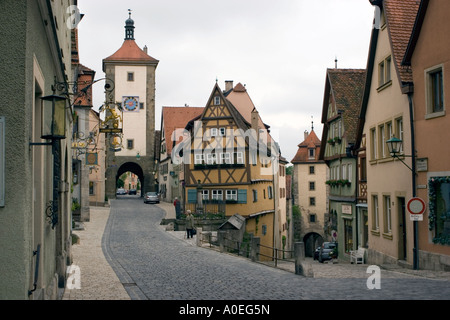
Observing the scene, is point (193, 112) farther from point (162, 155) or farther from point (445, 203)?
point (445, 203)

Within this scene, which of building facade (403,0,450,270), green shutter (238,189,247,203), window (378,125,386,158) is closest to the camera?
building facade (403,0,450,270)

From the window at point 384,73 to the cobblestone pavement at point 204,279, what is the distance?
6759 mm

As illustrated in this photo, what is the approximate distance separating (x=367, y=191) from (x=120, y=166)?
45.4 m

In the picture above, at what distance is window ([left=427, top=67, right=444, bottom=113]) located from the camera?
16641mm

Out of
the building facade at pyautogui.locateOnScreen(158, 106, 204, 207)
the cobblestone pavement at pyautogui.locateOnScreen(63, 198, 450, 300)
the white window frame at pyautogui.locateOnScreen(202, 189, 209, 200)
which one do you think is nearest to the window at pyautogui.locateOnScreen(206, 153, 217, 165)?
the white window frame at pyautogui.locateOnScreen(202, 189, 209, 200)

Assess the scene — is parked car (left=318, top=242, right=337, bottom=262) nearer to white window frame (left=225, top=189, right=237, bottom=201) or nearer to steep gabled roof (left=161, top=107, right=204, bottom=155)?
white window frame (left=225, top=189, right=237, bottom=201)

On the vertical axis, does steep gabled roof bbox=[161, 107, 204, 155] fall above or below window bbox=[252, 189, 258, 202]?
above

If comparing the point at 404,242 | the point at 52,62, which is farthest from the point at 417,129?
the point at 52,62

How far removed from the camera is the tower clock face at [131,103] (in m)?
64.7

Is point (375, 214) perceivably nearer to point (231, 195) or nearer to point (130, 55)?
point (231, 195)

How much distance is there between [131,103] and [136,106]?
2.28 feet

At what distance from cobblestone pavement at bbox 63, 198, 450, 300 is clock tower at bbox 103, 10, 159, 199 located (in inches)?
1638

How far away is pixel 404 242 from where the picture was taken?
1966 centimetres

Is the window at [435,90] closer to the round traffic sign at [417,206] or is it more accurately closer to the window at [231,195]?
the round traffic sign at [417,206]
